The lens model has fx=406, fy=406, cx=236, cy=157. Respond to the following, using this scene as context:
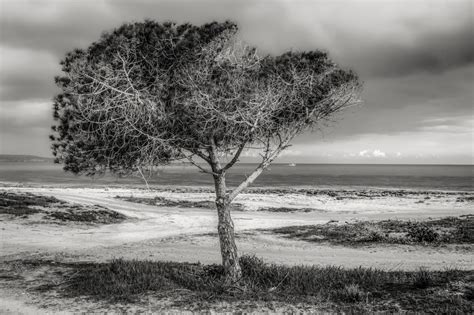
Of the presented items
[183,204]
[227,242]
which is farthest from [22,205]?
[227,242]

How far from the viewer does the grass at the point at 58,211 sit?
22.2 metres

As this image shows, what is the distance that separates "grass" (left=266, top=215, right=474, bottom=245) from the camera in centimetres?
1600

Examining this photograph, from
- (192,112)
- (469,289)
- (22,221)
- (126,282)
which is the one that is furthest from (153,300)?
(22,221)

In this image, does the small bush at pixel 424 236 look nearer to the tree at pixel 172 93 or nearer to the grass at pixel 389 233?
the grass at pixel 389 233

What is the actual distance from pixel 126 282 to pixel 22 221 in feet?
47.2

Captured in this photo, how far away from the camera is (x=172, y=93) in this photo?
8234 millimetres

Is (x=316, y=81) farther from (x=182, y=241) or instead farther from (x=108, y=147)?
(x=182, y=241)

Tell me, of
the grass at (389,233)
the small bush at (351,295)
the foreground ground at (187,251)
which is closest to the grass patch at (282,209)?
the foreground ground at (187,251)

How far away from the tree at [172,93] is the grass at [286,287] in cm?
88

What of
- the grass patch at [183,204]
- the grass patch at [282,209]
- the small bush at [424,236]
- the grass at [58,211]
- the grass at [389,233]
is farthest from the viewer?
the grass patch at [183,204]

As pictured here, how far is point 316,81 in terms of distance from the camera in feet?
29.2

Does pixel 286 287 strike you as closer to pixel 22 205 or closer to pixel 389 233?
pixel 389 233

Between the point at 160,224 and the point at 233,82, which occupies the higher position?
the point at 233,82

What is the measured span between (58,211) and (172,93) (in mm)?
18736
